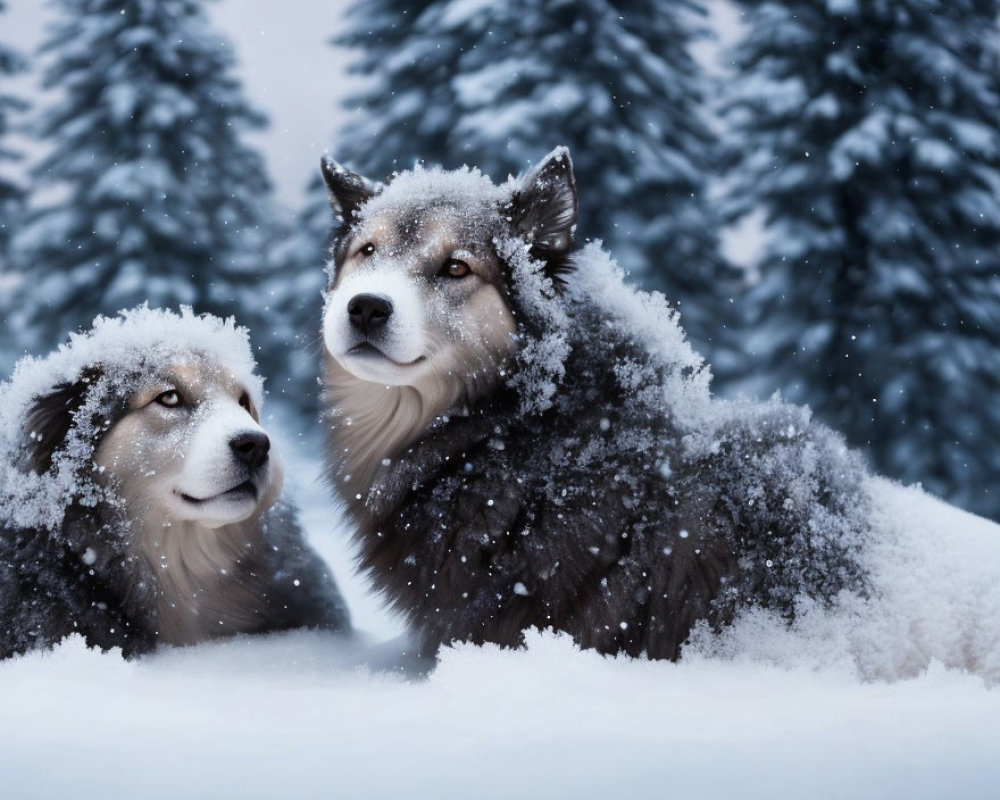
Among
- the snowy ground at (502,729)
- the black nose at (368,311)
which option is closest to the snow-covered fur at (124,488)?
the snowy ground at (502,729)

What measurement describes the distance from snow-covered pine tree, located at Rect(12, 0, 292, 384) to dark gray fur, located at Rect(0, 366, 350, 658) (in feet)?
30.4

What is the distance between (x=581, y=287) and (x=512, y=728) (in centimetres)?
185

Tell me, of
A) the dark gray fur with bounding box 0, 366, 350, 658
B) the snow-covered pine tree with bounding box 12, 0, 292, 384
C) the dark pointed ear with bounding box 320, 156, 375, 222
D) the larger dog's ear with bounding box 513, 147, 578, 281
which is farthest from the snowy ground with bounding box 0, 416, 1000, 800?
the snow-covered pine tree with bounding box 12, 0, 292, 384

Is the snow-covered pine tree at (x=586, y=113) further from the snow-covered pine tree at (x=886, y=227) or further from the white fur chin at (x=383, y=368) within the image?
the white fur chin at (x=383, y=368)

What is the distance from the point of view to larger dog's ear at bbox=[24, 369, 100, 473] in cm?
397

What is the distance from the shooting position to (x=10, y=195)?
49.0 feet

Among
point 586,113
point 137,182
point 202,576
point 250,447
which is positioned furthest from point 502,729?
point 137,182

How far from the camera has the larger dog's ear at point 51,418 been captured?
3967mm

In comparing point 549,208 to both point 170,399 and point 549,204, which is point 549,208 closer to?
point 549,204

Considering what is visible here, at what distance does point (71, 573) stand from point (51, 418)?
24.3 inches

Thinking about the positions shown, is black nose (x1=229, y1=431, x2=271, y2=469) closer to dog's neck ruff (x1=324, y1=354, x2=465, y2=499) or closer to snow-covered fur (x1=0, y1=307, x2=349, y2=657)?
snow-covered fur (x1=0, y1=307, x2=349, y2=657)

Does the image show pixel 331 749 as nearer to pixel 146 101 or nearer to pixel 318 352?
pixel 318 352

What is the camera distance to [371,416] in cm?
399

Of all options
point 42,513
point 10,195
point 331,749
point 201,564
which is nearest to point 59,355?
point 42,513
